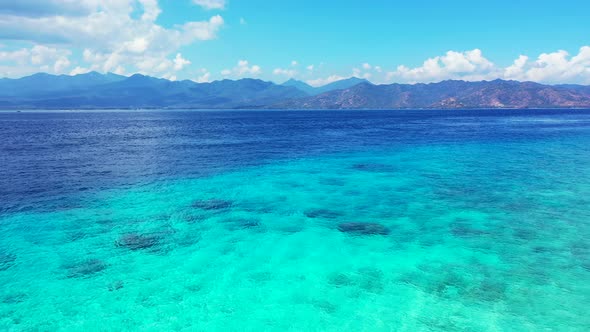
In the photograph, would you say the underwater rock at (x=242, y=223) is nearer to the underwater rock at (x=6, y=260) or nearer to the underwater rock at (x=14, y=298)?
the underwater rock at (x=14, y=298)

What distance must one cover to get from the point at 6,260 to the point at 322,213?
23811mm

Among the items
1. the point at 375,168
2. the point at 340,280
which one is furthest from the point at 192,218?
the point at 375,168

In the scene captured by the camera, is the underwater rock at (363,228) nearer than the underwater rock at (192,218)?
Yes

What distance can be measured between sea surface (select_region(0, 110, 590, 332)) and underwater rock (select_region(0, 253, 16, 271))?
130 millimetres

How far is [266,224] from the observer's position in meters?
30.6

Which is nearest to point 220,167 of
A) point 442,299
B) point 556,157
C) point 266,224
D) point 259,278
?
point 266,224

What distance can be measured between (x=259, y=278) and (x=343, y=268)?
17.5 ft

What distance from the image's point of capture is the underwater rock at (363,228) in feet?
93.2

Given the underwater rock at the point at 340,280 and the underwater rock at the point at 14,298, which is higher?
the underwater rock at the point at 14,298

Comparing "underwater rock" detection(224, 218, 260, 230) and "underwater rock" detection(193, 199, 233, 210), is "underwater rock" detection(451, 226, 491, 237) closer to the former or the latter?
"underwater rock" detection(224, 218, 260, 230)

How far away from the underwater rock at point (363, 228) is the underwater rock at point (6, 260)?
75.1 ft

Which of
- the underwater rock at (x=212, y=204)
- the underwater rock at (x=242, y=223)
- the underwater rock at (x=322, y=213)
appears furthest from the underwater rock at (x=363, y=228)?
the underwater rock at (x=212, y=204)

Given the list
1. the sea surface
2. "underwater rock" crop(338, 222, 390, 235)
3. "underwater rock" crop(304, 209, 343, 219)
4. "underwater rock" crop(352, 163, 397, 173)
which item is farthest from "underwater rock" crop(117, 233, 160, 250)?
"underwater rock" crop(352, 163, 397, 173)

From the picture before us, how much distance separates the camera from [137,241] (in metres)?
26.2
